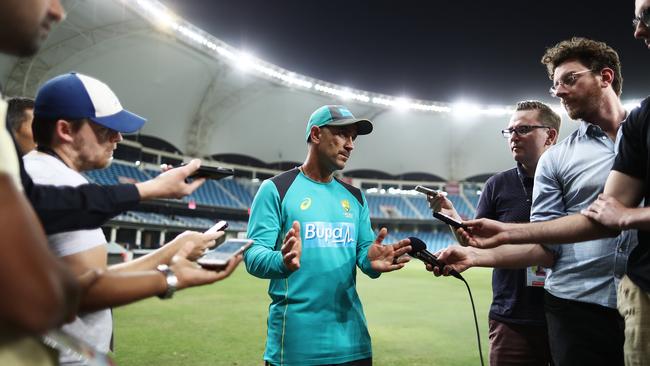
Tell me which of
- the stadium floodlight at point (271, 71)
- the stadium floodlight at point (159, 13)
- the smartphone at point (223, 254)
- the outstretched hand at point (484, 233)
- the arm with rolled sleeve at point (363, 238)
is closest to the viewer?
the smartphone at point (223, 254)

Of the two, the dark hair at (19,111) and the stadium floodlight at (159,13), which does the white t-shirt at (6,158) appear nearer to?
the dark hair at (19,111)

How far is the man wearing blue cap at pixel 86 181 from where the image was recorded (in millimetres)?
1572

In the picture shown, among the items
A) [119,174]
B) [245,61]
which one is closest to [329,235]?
[245,61]

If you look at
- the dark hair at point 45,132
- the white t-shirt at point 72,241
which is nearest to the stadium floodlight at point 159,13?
the dark hair at point 45,132

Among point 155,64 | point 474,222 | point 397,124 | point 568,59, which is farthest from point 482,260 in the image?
point 397,124

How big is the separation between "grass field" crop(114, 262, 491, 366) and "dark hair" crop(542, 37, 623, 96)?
495cm

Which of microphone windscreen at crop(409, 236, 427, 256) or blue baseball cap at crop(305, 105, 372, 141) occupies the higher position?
blue baseball cap at crop(305, 105, 372, 141)

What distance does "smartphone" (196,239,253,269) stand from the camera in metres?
1.81

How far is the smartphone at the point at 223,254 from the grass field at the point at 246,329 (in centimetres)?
468

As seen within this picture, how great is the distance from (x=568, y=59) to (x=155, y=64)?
33091mm

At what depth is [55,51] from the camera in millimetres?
24688

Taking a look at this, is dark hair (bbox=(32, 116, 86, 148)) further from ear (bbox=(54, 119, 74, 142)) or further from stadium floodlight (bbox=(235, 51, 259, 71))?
stadium floodlight (bbox=(235, 51, 259, 71))

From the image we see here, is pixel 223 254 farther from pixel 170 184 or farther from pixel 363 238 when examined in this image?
pixel 363 238

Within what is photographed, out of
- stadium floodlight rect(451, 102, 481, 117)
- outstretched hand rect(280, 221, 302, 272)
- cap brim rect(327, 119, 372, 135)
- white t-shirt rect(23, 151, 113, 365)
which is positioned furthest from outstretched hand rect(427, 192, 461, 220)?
stadium floodlight rect(451, 102, 481, 117)
